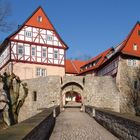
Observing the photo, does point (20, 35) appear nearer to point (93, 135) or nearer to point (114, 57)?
point (114, 57)

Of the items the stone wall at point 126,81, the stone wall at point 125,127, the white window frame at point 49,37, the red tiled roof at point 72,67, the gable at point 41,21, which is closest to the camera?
the stone wall at point 125,127

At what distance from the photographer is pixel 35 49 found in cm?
3325

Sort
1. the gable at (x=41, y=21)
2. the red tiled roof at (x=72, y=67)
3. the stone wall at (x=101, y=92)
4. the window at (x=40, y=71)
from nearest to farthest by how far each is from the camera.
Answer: the stone wall at (x=101, y=92) < the window at (x=40, y=71) < the gable at (x=41, y=21) < the red tiled roof at (x=72, y=67)

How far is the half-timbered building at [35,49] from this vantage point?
32.1 meters

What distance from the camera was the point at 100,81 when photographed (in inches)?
1098

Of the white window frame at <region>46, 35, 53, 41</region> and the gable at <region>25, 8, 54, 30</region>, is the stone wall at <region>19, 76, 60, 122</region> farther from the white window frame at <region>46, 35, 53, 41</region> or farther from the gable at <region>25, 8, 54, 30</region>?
the gable at <region>25, 8, 54, 30</region>

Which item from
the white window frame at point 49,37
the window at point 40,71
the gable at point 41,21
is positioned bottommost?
the window at point 40,71

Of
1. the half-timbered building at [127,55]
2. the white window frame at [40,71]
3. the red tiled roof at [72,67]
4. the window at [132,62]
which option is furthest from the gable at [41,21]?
the red tiled roof at [72,67]

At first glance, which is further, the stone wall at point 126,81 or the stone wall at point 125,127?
the stone wall at point 126,81

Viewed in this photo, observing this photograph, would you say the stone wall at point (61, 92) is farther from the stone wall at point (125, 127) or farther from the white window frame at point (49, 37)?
the stone wall at point (125, 127)

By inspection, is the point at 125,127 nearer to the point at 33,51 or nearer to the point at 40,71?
the point at 40,71

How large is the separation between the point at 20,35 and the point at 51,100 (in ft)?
29.8

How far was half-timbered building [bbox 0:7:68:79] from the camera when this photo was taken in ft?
105

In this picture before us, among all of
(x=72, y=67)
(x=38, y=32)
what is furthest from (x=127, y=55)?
(x=72, y=67)
